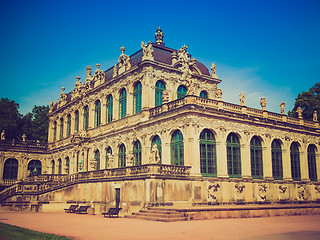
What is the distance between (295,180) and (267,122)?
624cm

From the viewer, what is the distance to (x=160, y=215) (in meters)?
18.2

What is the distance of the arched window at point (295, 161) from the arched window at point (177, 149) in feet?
39.6

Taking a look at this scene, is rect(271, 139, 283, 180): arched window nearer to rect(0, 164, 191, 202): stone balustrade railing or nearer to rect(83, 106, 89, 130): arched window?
rect(0, 164, 191, 202): stone balustrade railing

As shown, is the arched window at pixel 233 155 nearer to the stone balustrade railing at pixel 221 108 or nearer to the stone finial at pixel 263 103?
the stone balustrade railing at pixel 221 108

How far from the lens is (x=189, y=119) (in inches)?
952

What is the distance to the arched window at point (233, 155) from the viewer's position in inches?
1036

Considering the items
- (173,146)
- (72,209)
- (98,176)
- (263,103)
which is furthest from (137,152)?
(263,103)

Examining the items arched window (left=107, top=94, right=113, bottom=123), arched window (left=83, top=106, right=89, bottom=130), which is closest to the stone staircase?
arched window (left=107, top=94, right=113, bottom=123)

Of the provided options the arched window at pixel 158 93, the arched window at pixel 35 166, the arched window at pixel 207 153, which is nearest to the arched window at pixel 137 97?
the arched window at pixel 158 93

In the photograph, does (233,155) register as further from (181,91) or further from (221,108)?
(181,91)

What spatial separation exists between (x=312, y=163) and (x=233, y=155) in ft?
36.9

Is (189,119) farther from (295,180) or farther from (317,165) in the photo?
(317,165)

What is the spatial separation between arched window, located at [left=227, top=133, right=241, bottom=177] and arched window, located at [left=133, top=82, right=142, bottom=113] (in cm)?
901

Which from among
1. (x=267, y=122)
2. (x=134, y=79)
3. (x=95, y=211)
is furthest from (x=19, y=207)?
(x=267, y=122)
